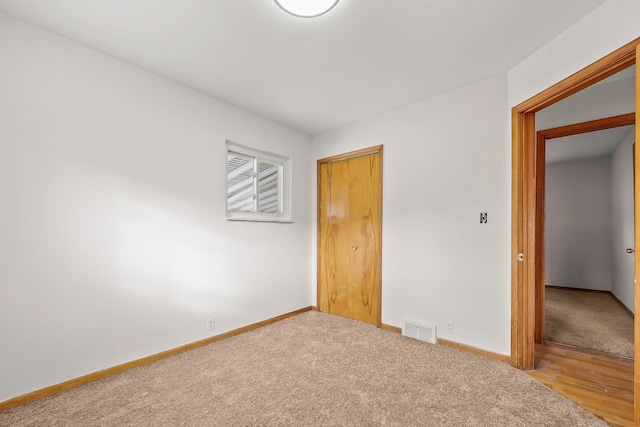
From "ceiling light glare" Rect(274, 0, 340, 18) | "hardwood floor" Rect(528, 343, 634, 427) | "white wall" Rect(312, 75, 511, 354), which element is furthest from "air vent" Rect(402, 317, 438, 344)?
"ceiling light glare" Rect(274, 0, 340, 18)

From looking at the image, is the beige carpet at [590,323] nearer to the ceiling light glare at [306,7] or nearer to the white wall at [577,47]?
the white wall at [577,47]

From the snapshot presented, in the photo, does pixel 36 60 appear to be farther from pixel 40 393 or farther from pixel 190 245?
pixel 40 393

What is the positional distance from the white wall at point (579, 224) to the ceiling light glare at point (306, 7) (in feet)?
20.0

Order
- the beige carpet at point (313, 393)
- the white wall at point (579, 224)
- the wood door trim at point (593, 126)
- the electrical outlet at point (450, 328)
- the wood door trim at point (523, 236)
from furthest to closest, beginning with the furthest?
the white wall at point (579, 224) → the electrical outlet at point (450, 328) → the wood door trim at point (593, 126) → the wood door trim at point (523, 236) → the beige carpet at point (313, 393)

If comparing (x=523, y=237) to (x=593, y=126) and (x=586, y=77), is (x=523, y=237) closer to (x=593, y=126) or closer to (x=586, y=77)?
(x=586, y=77)

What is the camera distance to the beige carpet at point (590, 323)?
267 centimetres

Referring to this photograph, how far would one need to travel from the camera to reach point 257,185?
3352 millimetres

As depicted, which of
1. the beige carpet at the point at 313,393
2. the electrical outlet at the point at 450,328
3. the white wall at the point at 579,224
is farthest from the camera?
the white wall at the point at 579,224

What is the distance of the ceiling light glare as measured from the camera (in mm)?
1556

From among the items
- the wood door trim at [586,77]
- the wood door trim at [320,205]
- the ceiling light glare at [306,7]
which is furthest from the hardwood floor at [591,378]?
the ceiling light glare at [306,7]

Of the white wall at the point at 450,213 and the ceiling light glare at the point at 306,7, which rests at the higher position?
the ceiling light glare at the point at 306,7

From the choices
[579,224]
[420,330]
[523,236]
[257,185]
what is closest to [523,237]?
[523,236]

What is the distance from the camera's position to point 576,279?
5.26 m

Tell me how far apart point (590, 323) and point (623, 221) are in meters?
1.78
